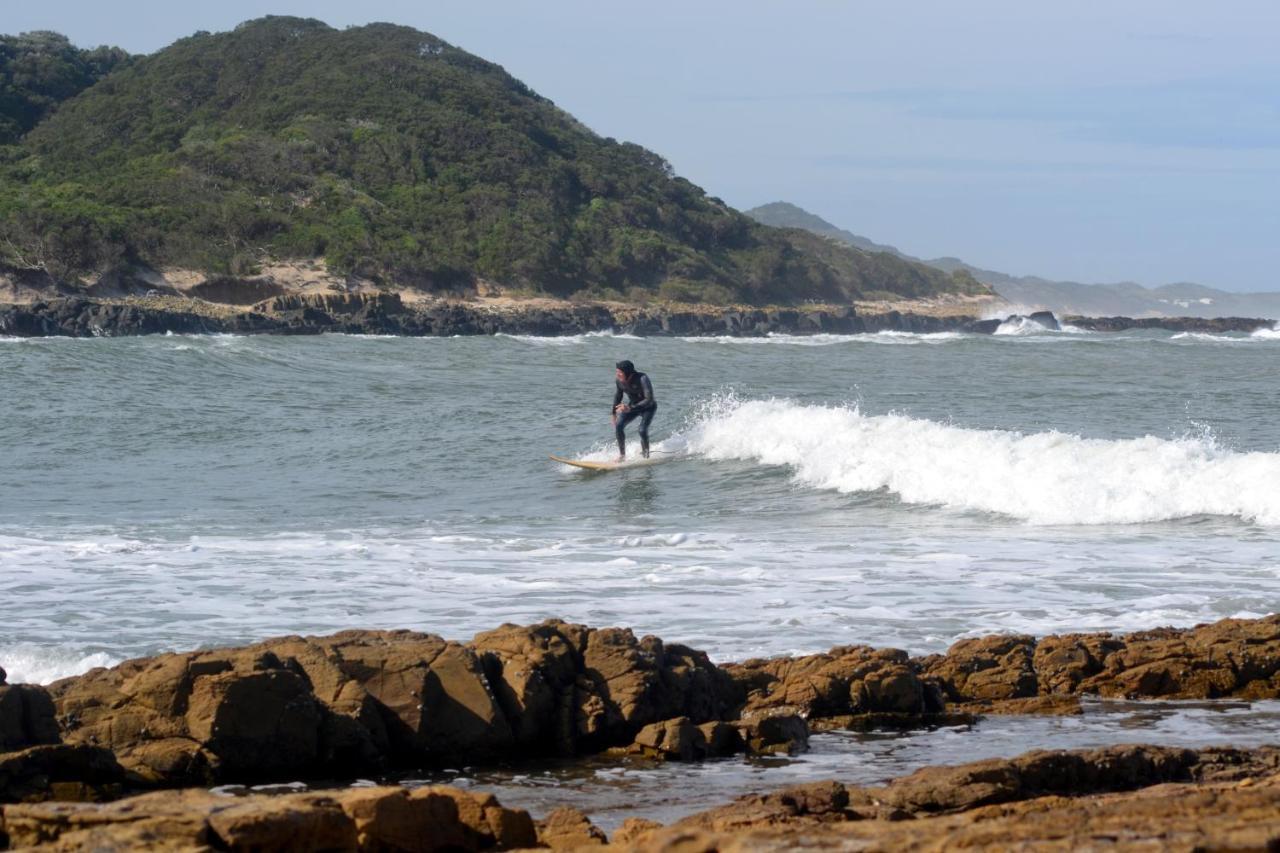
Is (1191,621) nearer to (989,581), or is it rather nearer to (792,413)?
(989,581)

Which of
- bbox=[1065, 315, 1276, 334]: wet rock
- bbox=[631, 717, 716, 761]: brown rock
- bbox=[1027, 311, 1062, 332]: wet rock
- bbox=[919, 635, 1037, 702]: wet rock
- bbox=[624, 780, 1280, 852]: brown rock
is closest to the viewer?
bbox=[624, 780, 1280, 852]: brown rock

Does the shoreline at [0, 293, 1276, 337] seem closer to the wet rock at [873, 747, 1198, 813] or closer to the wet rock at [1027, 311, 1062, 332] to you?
the wet rock at [1027, 311, 1062, 332]

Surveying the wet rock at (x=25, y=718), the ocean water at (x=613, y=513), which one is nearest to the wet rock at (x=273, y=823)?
the wet rock at (x=25, y=718)

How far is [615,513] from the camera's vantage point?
15062 mm

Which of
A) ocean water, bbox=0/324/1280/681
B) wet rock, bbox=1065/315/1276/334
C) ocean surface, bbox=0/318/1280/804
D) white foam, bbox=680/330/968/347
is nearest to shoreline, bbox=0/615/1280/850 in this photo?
ocean surface, bbox=0/318/1280/804

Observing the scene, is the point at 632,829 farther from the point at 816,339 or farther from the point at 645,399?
the point at 816,339

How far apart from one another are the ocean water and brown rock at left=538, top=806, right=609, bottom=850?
130 inches

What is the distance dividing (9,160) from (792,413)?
67.5m

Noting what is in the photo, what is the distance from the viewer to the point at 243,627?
28.8 ft

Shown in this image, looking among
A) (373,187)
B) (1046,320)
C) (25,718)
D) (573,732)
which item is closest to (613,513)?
(573,732)

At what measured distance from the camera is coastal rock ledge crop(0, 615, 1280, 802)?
5770mm

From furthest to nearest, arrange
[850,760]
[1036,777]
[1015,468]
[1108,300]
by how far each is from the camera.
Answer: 1. [1108,300]
2. [1015,468]
3. [850,760]
4. [1036,777]

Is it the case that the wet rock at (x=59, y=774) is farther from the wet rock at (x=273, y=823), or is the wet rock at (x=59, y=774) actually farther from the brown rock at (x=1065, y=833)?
the brown rock at (x=1065, y=833)

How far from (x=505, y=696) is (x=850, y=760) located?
1455 millimetres
